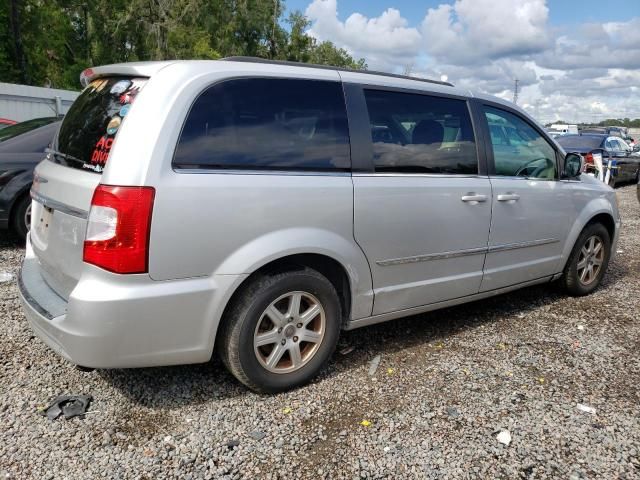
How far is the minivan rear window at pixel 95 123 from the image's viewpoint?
109 inches

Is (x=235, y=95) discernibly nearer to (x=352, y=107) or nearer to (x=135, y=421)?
(x=352, y=107)

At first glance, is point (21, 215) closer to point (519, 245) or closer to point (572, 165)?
point (519, 245)

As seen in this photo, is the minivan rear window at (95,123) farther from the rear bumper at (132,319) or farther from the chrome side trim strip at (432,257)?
the chrome side trim strip at (432,257)

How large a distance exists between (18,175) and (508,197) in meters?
5.05

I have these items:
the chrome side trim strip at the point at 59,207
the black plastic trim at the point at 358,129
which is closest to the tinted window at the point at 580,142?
the black plastic trim at the point at 358,129


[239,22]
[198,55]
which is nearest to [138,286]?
[198,55]

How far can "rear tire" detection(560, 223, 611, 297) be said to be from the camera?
16.5 ft

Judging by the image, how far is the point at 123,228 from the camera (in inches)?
98.7

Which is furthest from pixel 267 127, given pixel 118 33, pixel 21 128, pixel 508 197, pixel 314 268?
pixel 118 33

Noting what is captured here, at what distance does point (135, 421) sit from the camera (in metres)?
2.88

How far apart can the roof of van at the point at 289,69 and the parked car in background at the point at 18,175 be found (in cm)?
304

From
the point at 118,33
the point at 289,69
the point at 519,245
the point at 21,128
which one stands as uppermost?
the point at 118,33

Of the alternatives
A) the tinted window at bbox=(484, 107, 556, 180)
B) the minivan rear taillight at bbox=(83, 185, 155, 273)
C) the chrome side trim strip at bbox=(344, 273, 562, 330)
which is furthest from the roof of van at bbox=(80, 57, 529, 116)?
the chrome side trim strip at bbox=(344, 273, 562, 330)

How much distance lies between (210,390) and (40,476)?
0.99 metres
